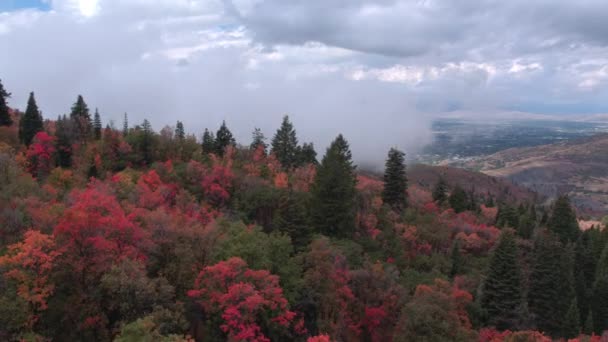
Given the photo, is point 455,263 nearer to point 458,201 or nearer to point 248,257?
point 248,257

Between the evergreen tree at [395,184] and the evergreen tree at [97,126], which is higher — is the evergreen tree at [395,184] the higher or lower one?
the lower one

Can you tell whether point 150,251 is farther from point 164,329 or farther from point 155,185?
point 155,185

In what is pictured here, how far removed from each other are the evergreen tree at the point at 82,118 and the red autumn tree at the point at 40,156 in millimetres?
10264

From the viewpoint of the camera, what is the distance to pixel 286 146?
90.6 meters

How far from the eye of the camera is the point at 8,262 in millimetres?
26797

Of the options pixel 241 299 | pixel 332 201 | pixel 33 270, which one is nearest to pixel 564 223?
pixel 332 201

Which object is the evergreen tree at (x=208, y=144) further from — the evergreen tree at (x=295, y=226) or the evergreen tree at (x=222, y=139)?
the evergreen tree at (x=295, y=226)

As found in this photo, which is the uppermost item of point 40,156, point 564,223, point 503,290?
point 40,156

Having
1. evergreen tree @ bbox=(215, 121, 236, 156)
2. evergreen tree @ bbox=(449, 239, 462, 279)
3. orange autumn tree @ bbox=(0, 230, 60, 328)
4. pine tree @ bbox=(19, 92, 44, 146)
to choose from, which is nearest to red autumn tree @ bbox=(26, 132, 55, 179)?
pine tree @ bbox=(19, 92, 44, 146)

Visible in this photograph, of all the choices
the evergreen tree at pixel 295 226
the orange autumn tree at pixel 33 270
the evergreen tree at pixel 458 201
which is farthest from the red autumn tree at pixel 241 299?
the evergreen tree at pixel 458 201

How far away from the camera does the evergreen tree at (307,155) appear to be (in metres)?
91.4

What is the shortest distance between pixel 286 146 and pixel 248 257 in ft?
186

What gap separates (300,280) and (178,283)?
9.73 meters

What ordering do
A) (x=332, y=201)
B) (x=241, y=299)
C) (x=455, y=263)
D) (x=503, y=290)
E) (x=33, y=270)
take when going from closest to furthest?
(x=33, y=270)
(x=241, y=299)
(x=503, y=290)
(x=332, y=201)
(x=455, y=263)
